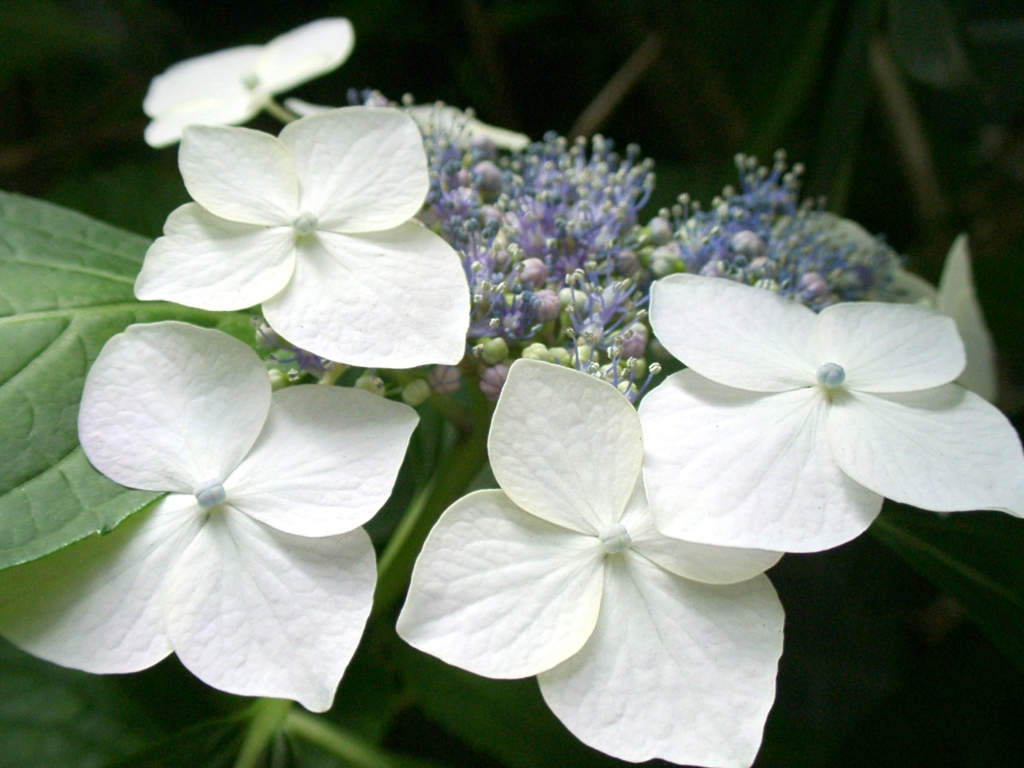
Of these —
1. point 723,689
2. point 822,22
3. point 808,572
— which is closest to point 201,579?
point 723,689

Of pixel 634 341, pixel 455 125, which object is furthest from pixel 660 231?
pixel 455 125

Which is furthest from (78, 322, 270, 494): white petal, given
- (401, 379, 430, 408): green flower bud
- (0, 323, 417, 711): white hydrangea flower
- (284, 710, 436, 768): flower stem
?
(284, 710, 436, 768): flower stem

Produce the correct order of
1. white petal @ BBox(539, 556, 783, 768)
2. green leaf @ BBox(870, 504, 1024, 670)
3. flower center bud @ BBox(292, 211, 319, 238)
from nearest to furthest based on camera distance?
white petal @ BBox(539, 556, 783, 768) < flower center bud @ BBox(292, 211, 319, 238) < green leaf @ BBox(870, 504, 1024, 670)

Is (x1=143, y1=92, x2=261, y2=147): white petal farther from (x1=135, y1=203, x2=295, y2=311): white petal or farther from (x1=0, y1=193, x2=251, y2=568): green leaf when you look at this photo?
(x1=135, y1=203, x2=295, y2=311): white petal

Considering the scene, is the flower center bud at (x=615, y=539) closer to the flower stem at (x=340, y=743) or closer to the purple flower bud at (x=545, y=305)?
the purple flower bud at (x=545, y=305)

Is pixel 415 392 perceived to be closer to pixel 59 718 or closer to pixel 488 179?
pixel 488 179

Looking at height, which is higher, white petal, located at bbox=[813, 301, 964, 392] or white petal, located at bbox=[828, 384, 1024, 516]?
white petal, located at bbox=[813, 301, 964, 392]
